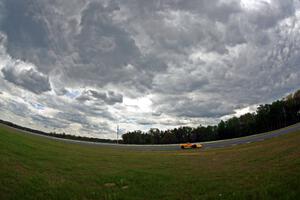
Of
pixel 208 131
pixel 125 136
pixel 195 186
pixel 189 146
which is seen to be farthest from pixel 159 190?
pixel 125 136

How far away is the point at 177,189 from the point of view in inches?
411

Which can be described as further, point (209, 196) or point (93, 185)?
point (93, 185)

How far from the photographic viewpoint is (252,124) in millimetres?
96688

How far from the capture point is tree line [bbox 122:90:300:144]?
299ft

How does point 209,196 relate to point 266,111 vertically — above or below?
below

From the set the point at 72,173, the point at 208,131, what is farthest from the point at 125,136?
the point at 72,173

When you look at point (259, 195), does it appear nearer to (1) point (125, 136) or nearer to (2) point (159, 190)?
(2) point (159, 190)

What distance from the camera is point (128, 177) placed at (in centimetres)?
1359

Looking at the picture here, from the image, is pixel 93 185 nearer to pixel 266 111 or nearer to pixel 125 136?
pixel 266 111

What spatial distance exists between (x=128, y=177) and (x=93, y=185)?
7.66 ft

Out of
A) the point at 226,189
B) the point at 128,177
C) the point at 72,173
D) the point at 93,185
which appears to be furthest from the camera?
the point at 72,173

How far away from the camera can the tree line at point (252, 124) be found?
3585 inches

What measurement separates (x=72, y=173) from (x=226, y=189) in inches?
361

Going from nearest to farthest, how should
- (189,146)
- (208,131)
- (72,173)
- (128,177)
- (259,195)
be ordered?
1. (259,195)
2. (128,177)
3. (72,173)
4. (189,146)
5. (208,131)
